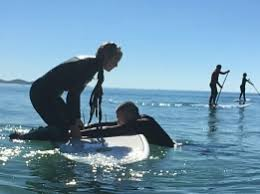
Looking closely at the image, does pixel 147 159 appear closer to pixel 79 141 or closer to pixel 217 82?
pixel 79 141

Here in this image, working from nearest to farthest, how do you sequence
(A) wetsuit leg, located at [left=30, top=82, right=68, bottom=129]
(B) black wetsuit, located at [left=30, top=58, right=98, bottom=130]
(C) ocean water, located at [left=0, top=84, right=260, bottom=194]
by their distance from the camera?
(C) ocean water, located at [left=0, top=84, right=260, bottom=194] < (B) black wetsuit, located at [left=30, top=58, right=98, bottom=130] < (A) wetsuit leg, located at [left=30, top=82, right=68, bottom=129]

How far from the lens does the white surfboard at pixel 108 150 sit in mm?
7953

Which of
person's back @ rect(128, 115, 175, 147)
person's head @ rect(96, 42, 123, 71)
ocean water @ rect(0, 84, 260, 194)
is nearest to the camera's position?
ocean water @ rect(0, 84, 260, 194)

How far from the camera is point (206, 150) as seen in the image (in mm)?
10398

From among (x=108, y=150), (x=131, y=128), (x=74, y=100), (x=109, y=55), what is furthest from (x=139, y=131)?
(x=109, y=55)

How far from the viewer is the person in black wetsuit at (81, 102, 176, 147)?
32.7 feet

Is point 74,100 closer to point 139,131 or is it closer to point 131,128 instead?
point 131,128

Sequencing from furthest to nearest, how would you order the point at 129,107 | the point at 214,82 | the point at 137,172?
the point at 214,82 → the point at 129,107 → the point at 137,172

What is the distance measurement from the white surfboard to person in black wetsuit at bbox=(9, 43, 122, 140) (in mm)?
514

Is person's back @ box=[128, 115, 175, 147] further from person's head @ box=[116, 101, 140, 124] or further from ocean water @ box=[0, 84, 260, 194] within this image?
ocean water @ box=[0, 84, 260, 194]

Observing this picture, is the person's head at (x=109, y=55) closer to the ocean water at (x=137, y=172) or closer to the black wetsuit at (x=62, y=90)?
the black wetsuit at (x=62, y=90)

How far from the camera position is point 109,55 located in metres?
8.79

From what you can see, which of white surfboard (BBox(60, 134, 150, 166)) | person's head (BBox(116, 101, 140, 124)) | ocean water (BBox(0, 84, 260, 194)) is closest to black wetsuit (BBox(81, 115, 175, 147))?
person's head (BBox(116, 101, 140, 124))

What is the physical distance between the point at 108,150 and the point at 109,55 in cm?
142
